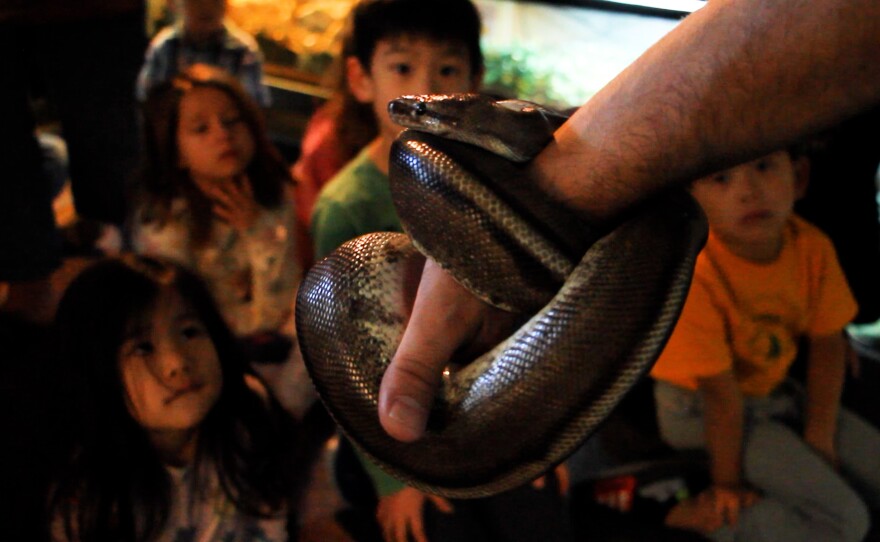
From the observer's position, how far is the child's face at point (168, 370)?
3.92 ft

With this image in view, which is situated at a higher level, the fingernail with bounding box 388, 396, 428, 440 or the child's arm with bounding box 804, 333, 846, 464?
the fingernail with bounding box 388, 396, 428, 440

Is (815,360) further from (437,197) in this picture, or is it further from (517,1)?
(517,1)

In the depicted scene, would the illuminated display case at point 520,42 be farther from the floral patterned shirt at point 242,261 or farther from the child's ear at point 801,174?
the floral patterned shirt at point 242,261

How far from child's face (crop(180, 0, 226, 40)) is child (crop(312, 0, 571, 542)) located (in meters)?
1.33

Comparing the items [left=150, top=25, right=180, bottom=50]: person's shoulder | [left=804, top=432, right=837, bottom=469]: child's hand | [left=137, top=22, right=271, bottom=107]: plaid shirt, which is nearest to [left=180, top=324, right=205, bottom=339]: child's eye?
[left=804, top=432, right=837, bottom=469]: child's hand

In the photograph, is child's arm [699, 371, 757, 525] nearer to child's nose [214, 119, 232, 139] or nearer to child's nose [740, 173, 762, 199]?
child's nose [740, 173, 762, 199]

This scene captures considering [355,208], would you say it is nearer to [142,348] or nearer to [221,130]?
[142,348]

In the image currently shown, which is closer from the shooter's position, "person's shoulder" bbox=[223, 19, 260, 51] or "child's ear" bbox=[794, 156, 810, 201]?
"child's ear" bbox=[794, 156, 810, 201]

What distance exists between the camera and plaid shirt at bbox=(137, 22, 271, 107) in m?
2.57

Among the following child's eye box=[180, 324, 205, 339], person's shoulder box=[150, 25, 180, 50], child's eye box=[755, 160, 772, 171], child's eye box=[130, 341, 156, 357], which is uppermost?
child's eye box=[755, 160, 772, 171]

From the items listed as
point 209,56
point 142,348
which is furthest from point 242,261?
point 209,56

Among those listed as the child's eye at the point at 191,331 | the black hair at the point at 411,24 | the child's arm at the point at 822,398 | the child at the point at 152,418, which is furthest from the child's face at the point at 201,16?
the child's arm at the point at 822,398

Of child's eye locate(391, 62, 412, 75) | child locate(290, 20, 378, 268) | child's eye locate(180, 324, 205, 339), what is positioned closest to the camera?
child's eye locate(180, 324, 205, 339)

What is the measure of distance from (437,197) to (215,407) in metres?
0.82
